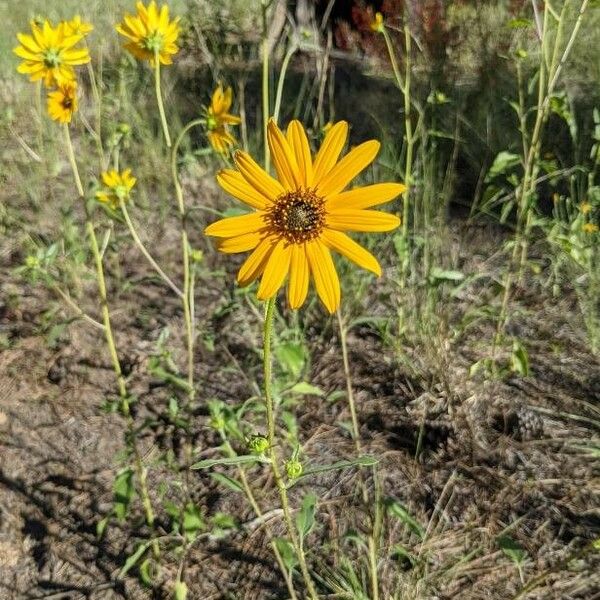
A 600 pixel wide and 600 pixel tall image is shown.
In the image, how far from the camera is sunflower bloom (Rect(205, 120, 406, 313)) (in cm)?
85

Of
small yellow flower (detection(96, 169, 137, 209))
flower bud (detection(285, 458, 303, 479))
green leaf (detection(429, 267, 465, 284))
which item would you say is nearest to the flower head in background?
small yellow flower (detection(96, 169, 137, 209))

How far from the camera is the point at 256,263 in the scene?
876 mm

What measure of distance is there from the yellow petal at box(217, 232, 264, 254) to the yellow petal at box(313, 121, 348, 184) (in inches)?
4.7

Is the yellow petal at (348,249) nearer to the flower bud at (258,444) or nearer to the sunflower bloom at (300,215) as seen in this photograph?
the sunflower bloom at (300,215)

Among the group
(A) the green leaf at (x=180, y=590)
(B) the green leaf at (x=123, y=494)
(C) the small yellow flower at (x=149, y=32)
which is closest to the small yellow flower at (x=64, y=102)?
(C) the small yellow flower at (x=149, y=32)

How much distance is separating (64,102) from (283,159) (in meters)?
0.62

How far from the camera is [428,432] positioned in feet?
5.58

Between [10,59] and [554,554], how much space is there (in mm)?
3607

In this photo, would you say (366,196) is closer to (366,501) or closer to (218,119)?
(218,119)

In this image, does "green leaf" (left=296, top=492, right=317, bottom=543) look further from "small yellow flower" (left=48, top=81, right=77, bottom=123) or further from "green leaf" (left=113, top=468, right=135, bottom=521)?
"small yellow flower" (left=48, top=81, right=77, bottom=123)

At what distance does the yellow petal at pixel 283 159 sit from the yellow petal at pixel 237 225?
0.06 m

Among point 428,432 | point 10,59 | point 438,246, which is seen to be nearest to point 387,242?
point 438,246

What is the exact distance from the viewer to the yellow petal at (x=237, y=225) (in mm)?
841

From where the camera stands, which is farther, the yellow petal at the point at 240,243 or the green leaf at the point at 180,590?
the green leaf at the point at 180,590
